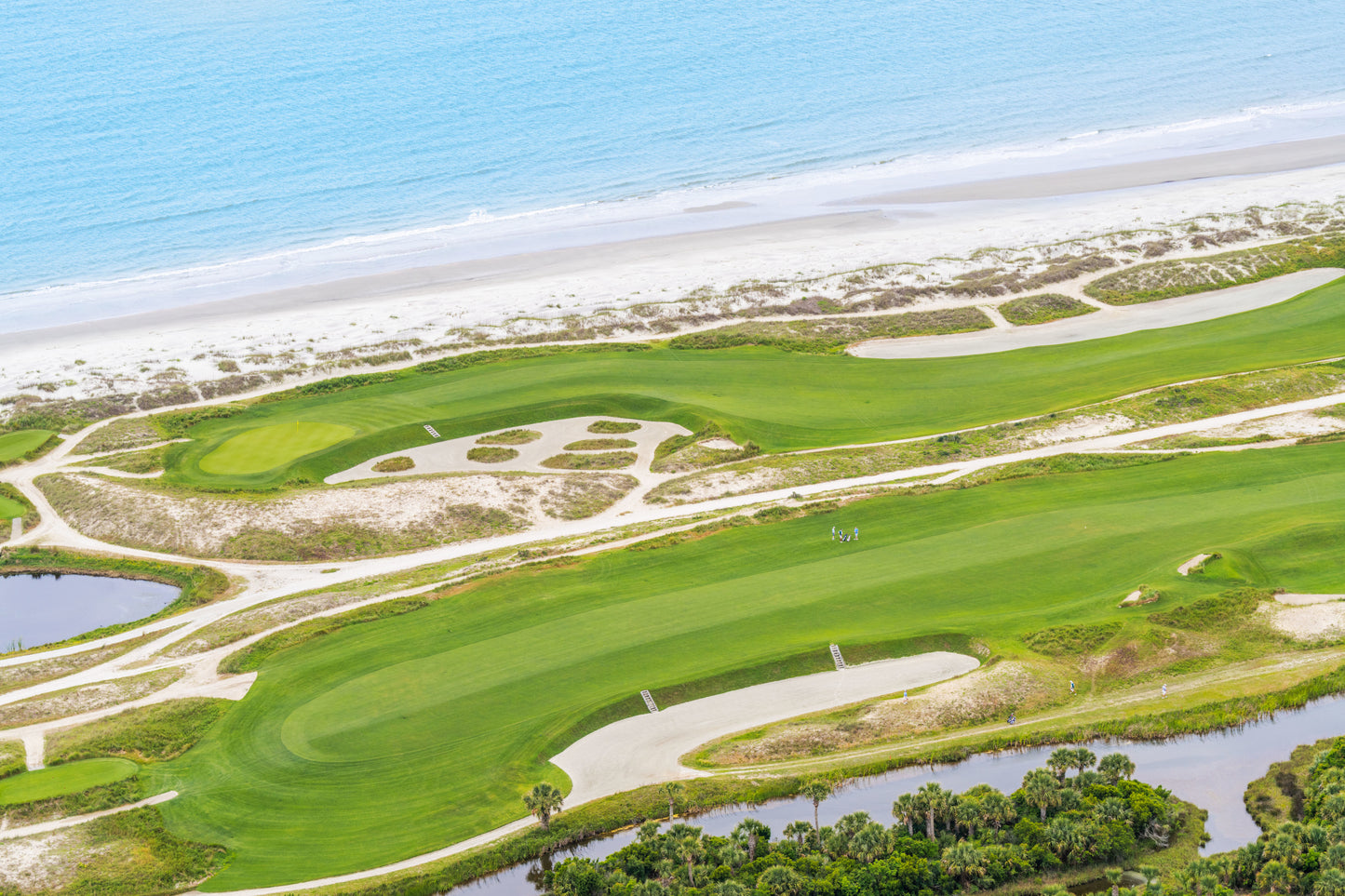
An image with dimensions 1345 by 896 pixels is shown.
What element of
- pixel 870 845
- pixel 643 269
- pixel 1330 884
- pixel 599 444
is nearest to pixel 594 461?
pixel 599 444

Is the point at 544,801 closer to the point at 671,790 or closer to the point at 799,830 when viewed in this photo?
the point at 671,790

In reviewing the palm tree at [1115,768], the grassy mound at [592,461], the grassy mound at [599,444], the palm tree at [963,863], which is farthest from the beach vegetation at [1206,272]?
the palm tree at [963,863]

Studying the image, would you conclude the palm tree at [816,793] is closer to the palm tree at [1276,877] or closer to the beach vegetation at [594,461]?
the palm tree at [1276,877]

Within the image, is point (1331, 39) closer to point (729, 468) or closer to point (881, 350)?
point (881, 350)

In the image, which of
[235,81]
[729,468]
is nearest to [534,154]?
[235,81]

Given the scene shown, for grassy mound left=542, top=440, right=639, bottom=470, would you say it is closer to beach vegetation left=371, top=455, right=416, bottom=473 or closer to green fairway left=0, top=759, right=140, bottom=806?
beach vegetation left=371, top=455, right=416, bottom=473

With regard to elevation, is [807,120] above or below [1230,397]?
above

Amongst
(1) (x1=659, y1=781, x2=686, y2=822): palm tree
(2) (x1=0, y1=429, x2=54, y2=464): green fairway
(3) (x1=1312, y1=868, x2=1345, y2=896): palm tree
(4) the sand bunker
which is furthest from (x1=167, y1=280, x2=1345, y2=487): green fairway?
(3) (x1=1312, y1=868, x2=1345, y2=896): palm tree
